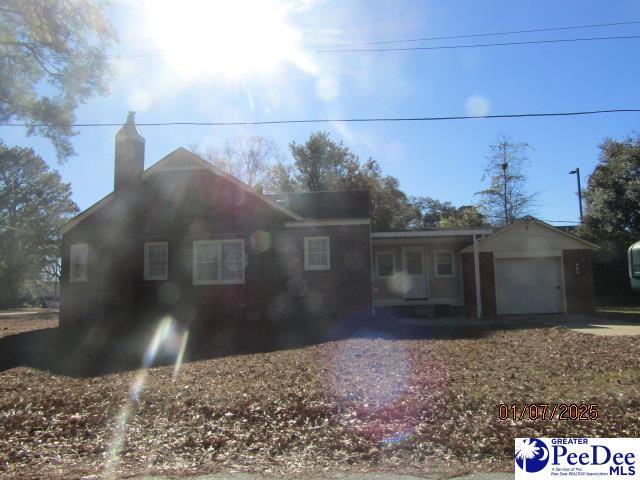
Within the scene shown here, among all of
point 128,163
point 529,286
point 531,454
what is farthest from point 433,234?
point 531,454

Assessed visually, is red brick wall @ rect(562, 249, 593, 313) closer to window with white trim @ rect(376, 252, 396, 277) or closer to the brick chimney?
window with white trim @ rect(376, 252, 396, 277)

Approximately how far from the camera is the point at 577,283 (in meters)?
18.2

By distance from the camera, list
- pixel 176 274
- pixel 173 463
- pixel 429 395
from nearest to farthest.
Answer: pixel 173 463, pixel 429 395, pixel 176 274

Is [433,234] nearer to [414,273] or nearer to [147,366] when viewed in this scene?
[414,273]

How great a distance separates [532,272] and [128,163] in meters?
15.3

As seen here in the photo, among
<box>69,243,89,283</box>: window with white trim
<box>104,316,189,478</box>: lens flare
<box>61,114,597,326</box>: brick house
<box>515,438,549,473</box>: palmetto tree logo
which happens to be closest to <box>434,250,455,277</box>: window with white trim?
<box>61,114,597,326</box>: brick house

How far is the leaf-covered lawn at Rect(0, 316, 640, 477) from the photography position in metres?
5.07

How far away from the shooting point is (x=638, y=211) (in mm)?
27312

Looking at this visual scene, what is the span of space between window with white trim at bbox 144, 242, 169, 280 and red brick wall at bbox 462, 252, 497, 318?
11122 millimetres

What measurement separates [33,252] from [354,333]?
5093cm

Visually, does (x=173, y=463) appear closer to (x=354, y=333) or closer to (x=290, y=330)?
(x=354, y=333)

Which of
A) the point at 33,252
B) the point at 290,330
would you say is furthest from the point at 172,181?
the point at 33,252

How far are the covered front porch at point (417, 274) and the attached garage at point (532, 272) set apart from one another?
1416 millimetres
